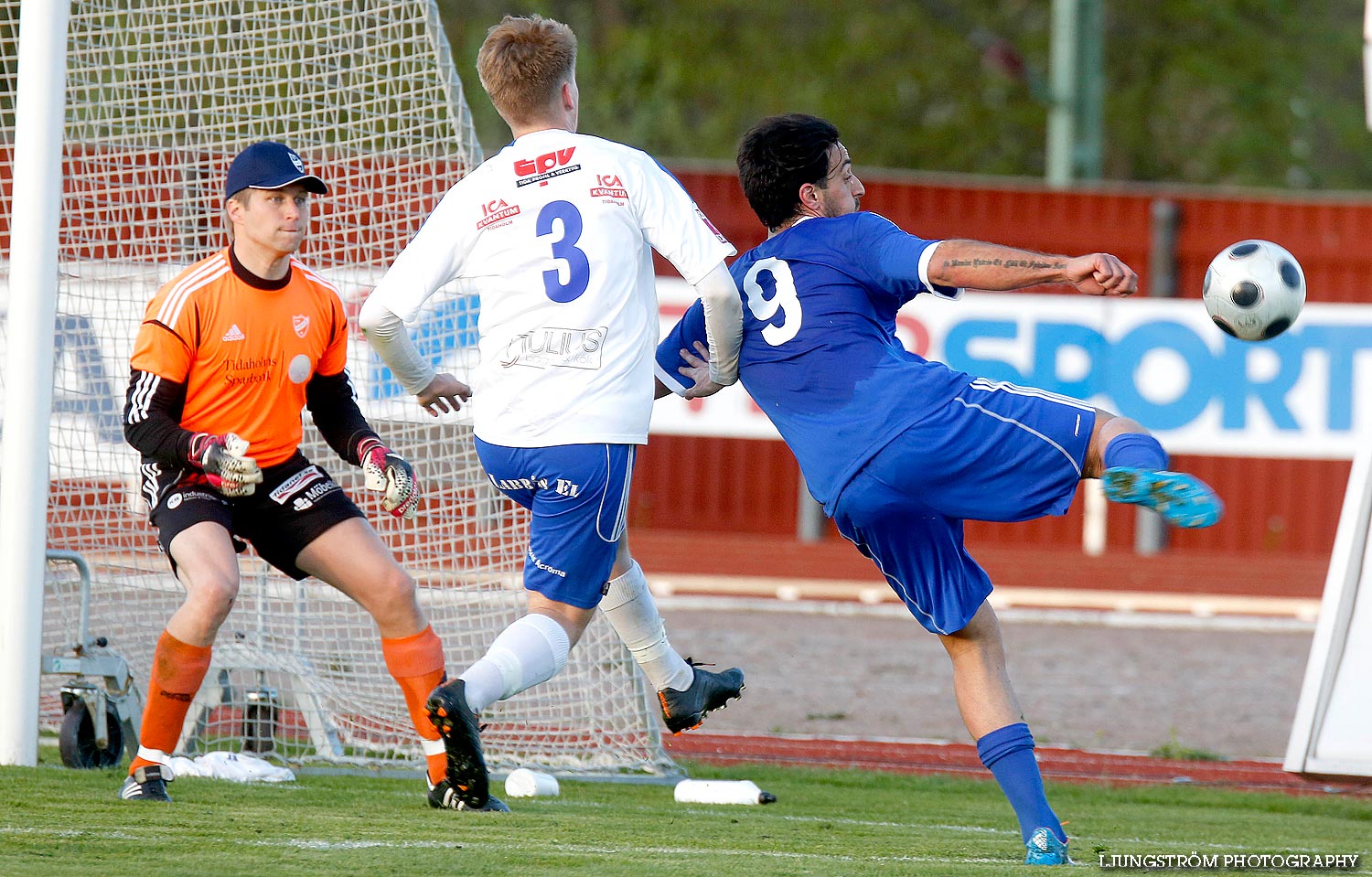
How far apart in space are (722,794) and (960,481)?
1937 mm

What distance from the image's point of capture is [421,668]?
17.9 feet

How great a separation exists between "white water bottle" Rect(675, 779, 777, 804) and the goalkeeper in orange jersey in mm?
975

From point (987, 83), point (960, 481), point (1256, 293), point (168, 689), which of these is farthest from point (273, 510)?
point (987, 83)

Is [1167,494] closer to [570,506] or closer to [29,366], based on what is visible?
[570,506]

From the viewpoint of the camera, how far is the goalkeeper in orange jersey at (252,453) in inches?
203

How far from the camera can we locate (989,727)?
179 inches

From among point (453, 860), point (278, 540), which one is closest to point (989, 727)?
point (453, 860)

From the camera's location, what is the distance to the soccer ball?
4.60 m

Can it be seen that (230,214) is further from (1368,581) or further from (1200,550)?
(1200,550)

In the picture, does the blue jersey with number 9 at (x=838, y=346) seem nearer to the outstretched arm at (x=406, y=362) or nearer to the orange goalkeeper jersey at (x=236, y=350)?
the outstretched arm at (x=406, y=362)

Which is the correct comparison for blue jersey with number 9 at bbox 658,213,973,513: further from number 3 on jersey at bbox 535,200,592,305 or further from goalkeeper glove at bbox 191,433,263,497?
goalkeeper glove at bbox 191,433,263,497

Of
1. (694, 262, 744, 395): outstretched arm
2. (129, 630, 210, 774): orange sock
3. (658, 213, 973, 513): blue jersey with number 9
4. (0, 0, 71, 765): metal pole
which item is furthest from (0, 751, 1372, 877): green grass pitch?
(694, 262, 744, 395): outstretched arm

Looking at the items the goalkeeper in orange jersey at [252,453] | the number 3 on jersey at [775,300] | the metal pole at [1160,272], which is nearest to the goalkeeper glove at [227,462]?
the goalkeeper in orange jersey at [252,453]

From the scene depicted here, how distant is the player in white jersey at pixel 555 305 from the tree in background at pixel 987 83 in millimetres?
20545
